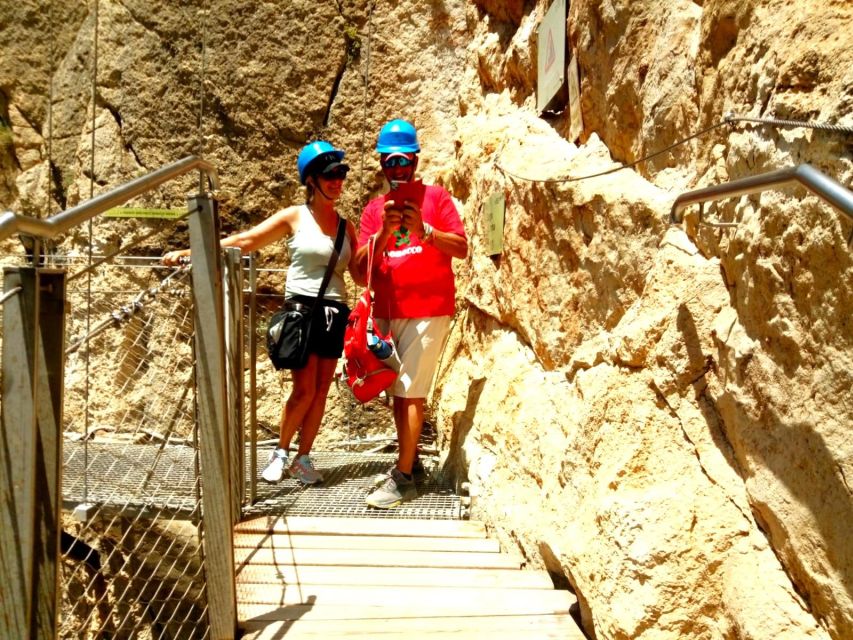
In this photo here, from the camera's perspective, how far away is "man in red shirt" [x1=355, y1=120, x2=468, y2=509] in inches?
123

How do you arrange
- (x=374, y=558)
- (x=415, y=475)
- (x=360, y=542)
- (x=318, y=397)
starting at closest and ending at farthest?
(x=374, y=558) < (x=360, y=542) < (x=318, y=397) < (x=415, y=475)

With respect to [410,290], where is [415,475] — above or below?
below

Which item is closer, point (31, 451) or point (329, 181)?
point (31, 451)

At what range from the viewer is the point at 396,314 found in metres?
3.29

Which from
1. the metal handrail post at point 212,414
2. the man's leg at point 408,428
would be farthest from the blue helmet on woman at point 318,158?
the metal handrail post at point 212,414

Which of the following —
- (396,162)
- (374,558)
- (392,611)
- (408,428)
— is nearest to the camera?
(392,611)

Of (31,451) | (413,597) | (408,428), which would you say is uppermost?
(31,451)

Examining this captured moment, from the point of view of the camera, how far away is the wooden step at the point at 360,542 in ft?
8.82

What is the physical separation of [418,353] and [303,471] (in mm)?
785

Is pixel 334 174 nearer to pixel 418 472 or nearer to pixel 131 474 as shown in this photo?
pixel 418 472

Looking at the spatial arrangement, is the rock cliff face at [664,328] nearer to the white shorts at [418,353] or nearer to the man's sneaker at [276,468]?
the white shorts at [418,353]

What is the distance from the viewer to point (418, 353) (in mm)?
3234

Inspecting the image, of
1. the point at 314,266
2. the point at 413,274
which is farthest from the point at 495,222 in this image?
the point at 314,266

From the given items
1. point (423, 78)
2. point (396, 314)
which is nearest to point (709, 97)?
point (396, 314)
